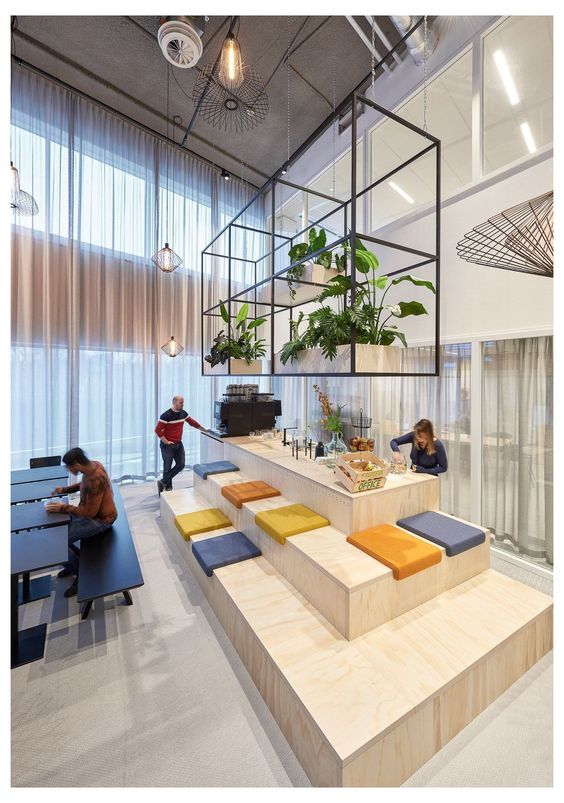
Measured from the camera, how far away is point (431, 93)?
3.69 meters

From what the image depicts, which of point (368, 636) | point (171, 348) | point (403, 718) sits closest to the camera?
point (403, 718)

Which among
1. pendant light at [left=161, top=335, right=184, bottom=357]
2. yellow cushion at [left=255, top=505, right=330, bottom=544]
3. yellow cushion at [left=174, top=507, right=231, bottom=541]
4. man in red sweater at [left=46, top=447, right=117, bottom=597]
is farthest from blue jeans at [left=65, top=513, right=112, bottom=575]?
pendant light at [left=161, top=335, right=184, bottom=357]

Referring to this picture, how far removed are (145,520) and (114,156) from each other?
541 centimetres

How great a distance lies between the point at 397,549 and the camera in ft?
6.03

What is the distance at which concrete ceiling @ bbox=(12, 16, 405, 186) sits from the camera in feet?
11.5

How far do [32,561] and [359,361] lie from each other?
6.54 ft

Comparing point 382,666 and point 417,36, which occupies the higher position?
point 417,36

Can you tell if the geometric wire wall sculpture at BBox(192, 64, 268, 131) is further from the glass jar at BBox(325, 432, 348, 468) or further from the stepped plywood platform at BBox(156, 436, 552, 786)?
the stepped plywood platform at BBox(156, 436, 552, 786)

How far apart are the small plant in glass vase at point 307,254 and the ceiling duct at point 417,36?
7.88ft

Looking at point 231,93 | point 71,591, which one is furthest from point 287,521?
point 231,93

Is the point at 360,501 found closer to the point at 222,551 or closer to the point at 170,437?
the point at 222,551

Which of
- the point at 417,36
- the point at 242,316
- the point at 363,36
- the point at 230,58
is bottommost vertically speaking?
the point at 242,316
